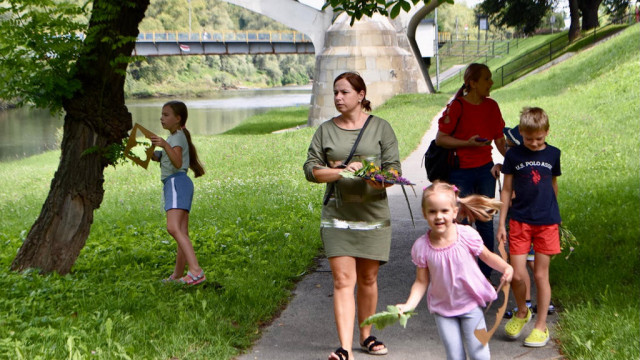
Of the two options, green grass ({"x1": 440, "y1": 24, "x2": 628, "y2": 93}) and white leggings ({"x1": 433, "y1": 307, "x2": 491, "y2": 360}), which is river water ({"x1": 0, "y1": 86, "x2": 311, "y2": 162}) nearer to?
green grass ({"x1": 440, "y1": 24, "x2": 628, "y2": 93})

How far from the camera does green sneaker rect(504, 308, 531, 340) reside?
16.6ft

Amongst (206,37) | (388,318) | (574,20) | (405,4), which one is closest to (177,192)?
(405,4)

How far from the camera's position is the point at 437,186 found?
12.6ft

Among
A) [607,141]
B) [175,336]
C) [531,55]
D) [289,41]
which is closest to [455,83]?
[531,55]

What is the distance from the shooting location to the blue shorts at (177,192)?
20.7ft

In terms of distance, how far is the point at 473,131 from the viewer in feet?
18.9

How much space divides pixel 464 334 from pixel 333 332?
164 cm

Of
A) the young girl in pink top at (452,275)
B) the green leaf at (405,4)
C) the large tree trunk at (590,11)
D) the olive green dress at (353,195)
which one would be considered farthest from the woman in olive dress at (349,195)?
the large tree trunk at (590,11)

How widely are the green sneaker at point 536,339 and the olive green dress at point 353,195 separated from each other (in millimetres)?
1137

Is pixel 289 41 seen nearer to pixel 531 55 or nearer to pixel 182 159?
pixel 531 55

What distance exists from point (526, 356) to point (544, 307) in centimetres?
40

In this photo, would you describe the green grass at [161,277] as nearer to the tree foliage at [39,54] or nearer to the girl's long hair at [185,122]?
the girl's long hair at [185,122]

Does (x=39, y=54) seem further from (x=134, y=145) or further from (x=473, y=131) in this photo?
(x=473, y=131)

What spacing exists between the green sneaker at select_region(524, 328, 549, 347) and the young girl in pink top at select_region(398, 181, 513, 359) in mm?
1145
